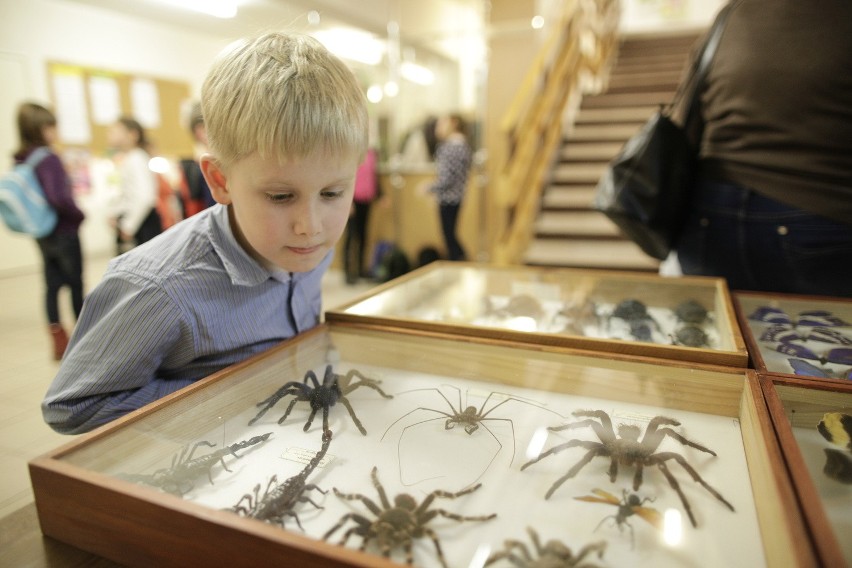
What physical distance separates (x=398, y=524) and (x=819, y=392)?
2.39 ft

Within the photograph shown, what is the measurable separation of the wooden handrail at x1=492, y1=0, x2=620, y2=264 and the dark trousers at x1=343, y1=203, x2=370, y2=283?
1512 mm

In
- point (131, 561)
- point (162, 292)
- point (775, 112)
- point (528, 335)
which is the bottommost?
point (131, 561)

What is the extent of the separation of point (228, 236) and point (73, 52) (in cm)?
564

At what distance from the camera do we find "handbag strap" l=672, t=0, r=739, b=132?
1.63 meters

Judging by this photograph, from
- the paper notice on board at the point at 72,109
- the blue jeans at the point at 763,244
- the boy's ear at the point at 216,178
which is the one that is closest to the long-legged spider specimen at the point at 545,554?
the boy's ear at the point at 216,178

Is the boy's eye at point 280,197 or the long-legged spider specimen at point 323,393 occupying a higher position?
the boy's eye at point 280,197

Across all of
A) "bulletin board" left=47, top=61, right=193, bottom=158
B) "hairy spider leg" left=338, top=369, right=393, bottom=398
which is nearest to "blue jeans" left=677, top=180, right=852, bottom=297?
"hairy spider leg" left=338, top=369, right=393, bottom=398

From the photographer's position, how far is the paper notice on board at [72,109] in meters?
5.94

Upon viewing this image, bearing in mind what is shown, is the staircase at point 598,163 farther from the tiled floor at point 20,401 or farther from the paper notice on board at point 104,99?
the paper notice on board at point 104,99

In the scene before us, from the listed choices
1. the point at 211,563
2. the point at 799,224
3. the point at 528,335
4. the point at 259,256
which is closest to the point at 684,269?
the point at 799,224

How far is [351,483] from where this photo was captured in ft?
2.64

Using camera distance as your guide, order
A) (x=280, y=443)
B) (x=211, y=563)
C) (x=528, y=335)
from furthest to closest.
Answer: (x=528, y=335)
(x=280, y=443)
(x=211, y=563)

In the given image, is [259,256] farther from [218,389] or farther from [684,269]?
[684,269]

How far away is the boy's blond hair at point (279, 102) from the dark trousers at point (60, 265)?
9.40 ft
